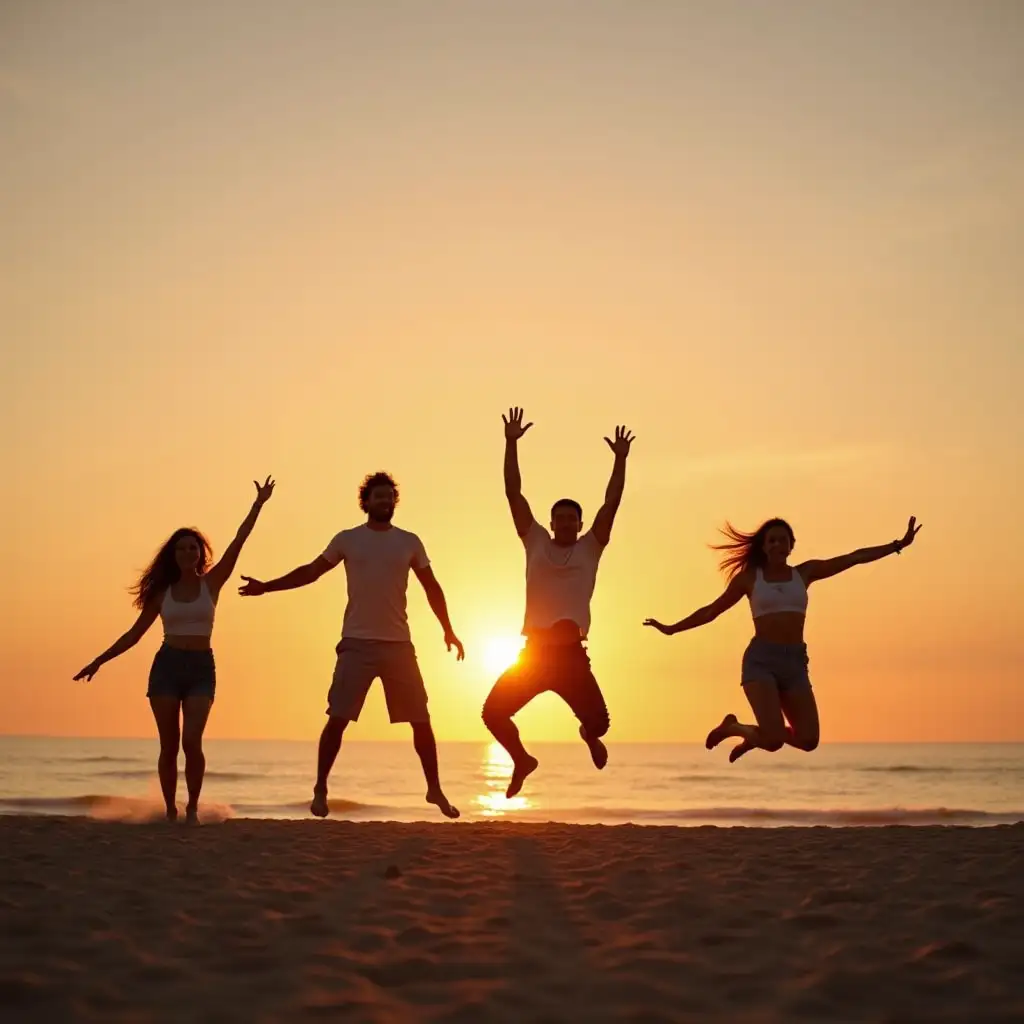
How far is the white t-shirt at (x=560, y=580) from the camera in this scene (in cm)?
950

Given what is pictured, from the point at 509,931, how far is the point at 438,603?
16.3ft

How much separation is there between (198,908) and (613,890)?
6.72ft

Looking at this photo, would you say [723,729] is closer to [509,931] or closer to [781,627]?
Result: [781,627]

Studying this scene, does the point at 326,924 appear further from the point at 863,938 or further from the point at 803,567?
the point at 803,567

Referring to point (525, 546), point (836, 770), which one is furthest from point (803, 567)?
point (836, 770)

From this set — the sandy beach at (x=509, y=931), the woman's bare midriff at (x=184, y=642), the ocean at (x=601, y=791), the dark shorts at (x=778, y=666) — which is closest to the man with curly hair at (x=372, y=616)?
the woman's bare midriff at (x=184, y=642)

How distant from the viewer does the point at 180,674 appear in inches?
376

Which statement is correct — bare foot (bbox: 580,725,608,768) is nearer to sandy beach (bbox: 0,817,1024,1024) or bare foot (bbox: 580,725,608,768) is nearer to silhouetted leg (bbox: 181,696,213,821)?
sandy beach (bbox: 0,817,1024,1024)

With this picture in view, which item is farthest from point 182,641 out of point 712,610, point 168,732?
point 712,610

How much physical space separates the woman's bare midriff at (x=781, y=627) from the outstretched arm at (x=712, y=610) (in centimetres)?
34

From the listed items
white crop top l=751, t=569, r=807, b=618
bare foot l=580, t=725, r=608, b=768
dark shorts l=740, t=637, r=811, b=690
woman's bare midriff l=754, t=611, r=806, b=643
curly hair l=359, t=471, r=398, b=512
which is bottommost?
bare foot l=580, t=725, r=608, b=768

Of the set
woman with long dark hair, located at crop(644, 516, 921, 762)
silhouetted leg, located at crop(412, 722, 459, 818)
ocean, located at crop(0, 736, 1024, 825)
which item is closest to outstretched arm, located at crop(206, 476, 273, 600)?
silhouetted leg, located at crop(412, 722, 459, 818)

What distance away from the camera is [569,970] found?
4.40m

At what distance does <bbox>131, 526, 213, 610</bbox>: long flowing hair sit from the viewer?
9.85m
